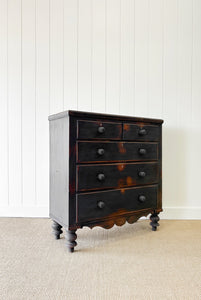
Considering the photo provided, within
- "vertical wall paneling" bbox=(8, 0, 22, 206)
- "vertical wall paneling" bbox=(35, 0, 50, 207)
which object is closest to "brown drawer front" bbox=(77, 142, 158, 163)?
"vertical wall paneling" bbox=(35, 0, 50, 207)

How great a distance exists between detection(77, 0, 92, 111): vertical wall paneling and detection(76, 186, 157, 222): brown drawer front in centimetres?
98

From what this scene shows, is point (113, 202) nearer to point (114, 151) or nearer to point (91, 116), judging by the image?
point (114, 151)

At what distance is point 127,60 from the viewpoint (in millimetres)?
2275

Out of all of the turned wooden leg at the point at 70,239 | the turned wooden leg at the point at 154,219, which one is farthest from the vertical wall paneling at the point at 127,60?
the turned wooden leg at the point at 70,239

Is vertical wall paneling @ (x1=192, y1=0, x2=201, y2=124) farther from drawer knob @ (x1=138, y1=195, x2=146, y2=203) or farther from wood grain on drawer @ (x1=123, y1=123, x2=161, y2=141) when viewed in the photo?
drawer knob @ (x1=138, y1=195, x2=146, y2=203)

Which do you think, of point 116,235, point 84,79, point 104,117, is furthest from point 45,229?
point 84,79

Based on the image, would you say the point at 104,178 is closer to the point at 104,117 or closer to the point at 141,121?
the point at 104,117

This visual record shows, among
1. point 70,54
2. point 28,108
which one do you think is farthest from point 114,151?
point 70,54

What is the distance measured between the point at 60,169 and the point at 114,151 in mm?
423

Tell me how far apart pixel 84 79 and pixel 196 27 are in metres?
1.27

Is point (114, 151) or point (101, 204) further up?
point (114, 151)

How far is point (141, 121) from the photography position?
5.90 feet

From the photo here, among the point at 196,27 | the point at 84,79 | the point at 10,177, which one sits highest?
the point at 196,27

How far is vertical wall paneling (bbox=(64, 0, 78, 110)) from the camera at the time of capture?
7.28ft
